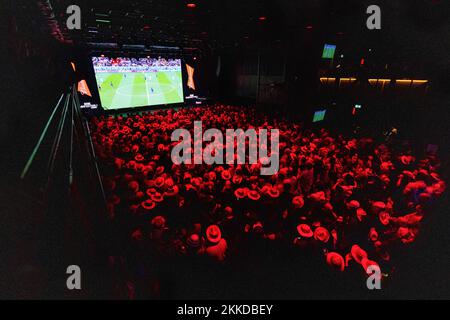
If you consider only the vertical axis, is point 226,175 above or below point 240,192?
above

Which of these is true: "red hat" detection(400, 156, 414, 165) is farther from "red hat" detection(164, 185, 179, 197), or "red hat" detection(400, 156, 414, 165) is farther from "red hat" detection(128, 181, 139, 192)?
"red hat" detection(128, 181, 139, 192)

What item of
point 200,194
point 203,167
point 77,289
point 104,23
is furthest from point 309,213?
point 104,23

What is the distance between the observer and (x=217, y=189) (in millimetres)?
6039

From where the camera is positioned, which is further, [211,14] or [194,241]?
[211,14]

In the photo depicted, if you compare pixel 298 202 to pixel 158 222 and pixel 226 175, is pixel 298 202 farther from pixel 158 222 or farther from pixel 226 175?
pixel 158 222

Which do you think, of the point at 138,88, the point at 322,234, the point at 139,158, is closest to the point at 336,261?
the point at 322,234

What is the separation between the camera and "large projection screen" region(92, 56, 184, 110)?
1597cm

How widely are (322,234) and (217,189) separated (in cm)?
246

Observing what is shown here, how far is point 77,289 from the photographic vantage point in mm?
3545

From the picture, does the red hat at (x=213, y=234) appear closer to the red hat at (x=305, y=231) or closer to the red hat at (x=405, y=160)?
the red hat at (x=305, y=231)

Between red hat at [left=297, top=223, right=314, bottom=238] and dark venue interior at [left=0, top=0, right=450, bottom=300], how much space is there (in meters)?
0.03

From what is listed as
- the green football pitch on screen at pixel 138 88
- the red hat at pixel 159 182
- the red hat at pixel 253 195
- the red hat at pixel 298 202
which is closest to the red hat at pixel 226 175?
the red hat at pixel 253 195

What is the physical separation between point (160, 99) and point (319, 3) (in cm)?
1382

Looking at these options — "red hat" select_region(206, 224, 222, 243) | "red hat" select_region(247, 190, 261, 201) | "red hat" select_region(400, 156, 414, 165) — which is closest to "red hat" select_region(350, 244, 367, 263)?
"red hat" select_region(247, 190, 261, 201)
